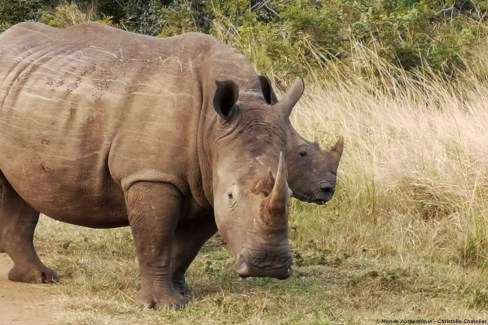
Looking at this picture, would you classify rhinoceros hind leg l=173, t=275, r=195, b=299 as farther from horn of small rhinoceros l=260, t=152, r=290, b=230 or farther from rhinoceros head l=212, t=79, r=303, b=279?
horn of small rhinoceros l=260, t=152, r=290, b=230

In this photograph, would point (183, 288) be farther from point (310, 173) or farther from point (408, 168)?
point (408, 168)

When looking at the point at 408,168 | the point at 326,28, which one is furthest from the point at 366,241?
the point at 326,28

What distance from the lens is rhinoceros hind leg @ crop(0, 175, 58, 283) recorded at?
7.48 m

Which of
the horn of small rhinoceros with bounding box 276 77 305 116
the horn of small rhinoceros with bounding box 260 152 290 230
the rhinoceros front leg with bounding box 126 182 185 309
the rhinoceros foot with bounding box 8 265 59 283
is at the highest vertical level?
the horn of small rhinoceros with bounding box 276 77 305 116

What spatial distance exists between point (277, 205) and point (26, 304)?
1.76 metres

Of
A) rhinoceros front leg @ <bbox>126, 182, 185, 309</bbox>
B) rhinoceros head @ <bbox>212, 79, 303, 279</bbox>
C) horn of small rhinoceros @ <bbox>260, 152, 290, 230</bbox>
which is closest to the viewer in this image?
horn of small rhinoceros @ <bbox>260, 152, 290, 230</bbox>

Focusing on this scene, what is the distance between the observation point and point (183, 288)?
280 inches

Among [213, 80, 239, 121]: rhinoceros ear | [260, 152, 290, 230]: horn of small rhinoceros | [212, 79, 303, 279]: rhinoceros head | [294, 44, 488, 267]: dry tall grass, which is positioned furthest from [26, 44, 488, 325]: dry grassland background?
[213, 80, 239, 121]: rhinoceros ear

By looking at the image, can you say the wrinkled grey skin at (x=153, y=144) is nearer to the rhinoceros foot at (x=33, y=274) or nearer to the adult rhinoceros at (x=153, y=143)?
the adult rhinoceros at (x=153, y=143)

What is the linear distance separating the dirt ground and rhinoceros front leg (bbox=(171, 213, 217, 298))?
0.78 metres

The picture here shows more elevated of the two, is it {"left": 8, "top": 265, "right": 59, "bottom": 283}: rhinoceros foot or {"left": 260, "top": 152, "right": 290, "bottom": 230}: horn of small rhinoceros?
{"left": 260, "top": 152, "right": 290, "bottom": 230}: horn of small rhinoceros

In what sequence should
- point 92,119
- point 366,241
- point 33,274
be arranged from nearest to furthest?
point 92,119 → point 33,274 → point 366,241

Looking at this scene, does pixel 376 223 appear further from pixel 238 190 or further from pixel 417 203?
pixel 238 190

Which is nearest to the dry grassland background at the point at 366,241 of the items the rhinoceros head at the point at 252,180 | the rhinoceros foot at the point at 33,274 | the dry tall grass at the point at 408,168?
the dry tall grass at the point at 408,168
